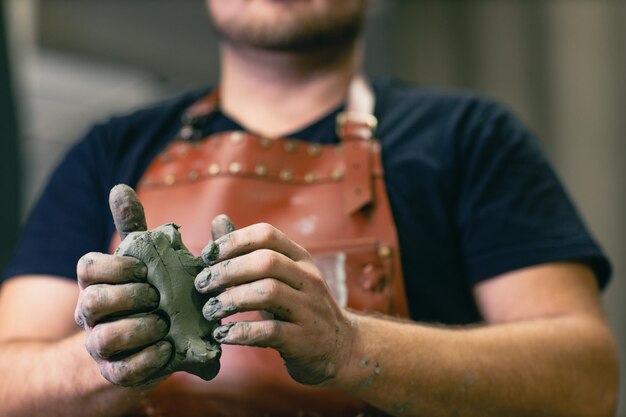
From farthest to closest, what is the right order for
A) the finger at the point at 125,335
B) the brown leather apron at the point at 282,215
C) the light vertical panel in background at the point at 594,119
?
1. the light vertical panel in background at the point at 594,119
2. the brown leather apron at the point at 282,215
3. the finger at the point at 125,335

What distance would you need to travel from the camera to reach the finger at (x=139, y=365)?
0.66 m

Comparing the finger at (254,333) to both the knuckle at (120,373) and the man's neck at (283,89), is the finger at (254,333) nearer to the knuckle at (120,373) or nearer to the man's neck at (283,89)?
the knuckle at (120,373)

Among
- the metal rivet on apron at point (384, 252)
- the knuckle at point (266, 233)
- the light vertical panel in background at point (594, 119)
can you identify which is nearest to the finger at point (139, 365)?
the knuckle at point (266, 233)

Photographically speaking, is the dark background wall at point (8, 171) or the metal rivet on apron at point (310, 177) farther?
the dark background wall at point (8, 171)

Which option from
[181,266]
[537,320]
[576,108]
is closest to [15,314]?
[181,266]

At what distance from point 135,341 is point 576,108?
237 centimetres

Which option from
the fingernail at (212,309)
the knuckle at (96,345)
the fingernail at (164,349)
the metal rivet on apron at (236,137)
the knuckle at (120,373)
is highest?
the metal rivet on apron at (236,137)

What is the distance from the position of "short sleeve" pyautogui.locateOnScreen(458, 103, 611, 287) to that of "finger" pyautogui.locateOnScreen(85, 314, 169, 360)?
0.48m

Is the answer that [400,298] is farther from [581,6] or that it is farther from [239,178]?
[581,6]

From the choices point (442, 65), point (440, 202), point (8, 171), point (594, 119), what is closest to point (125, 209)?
point (440, 202)

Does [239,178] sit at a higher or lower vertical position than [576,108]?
higher

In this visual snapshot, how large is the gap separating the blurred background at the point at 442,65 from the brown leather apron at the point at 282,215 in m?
1.37

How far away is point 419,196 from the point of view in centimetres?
105

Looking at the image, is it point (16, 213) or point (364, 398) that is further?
point (16, 213)
